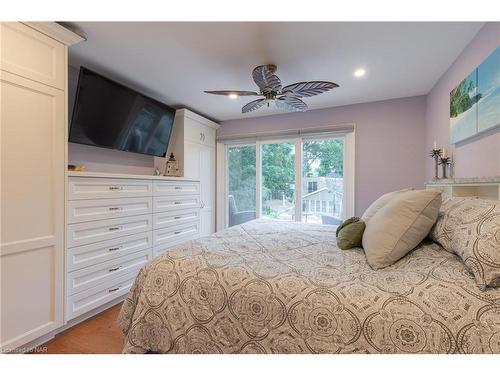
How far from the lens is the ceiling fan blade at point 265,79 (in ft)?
5.94

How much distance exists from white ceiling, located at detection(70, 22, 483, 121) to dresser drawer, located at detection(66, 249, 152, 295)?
190cm

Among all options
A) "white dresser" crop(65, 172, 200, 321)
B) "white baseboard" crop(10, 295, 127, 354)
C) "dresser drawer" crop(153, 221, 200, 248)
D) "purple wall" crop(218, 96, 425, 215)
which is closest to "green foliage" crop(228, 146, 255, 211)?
"dresser drawer" crop(153, 221, 200, 248)

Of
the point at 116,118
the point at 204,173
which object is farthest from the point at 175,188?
the point at 116,118

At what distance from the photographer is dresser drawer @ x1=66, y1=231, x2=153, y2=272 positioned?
189 centimetres

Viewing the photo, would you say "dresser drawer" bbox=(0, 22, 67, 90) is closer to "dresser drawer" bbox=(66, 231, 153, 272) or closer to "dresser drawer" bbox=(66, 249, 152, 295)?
"dresser drawer" bbox=(66, 231, 153, 272)

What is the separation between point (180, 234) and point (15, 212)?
5.87ft

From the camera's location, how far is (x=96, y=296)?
6.83 ft

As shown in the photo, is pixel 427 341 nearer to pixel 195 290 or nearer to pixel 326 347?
pixel 326 347

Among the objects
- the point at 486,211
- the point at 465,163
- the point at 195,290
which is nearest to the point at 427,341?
the point at 486,211

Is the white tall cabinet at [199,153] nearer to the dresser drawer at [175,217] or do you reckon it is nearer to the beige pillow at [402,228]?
the dresser drawer at [175,217]

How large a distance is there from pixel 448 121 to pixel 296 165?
1913mm

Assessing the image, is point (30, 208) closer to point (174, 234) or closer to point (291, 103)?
point (174, 234)

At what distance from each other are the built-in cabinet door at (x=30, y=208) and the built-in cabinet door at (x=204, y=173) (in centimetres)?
187

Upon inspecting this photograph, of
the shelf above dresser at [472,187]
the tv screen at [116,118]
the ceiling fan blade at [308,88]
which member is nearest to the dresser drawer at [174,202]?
the tv screen at [116,118]
